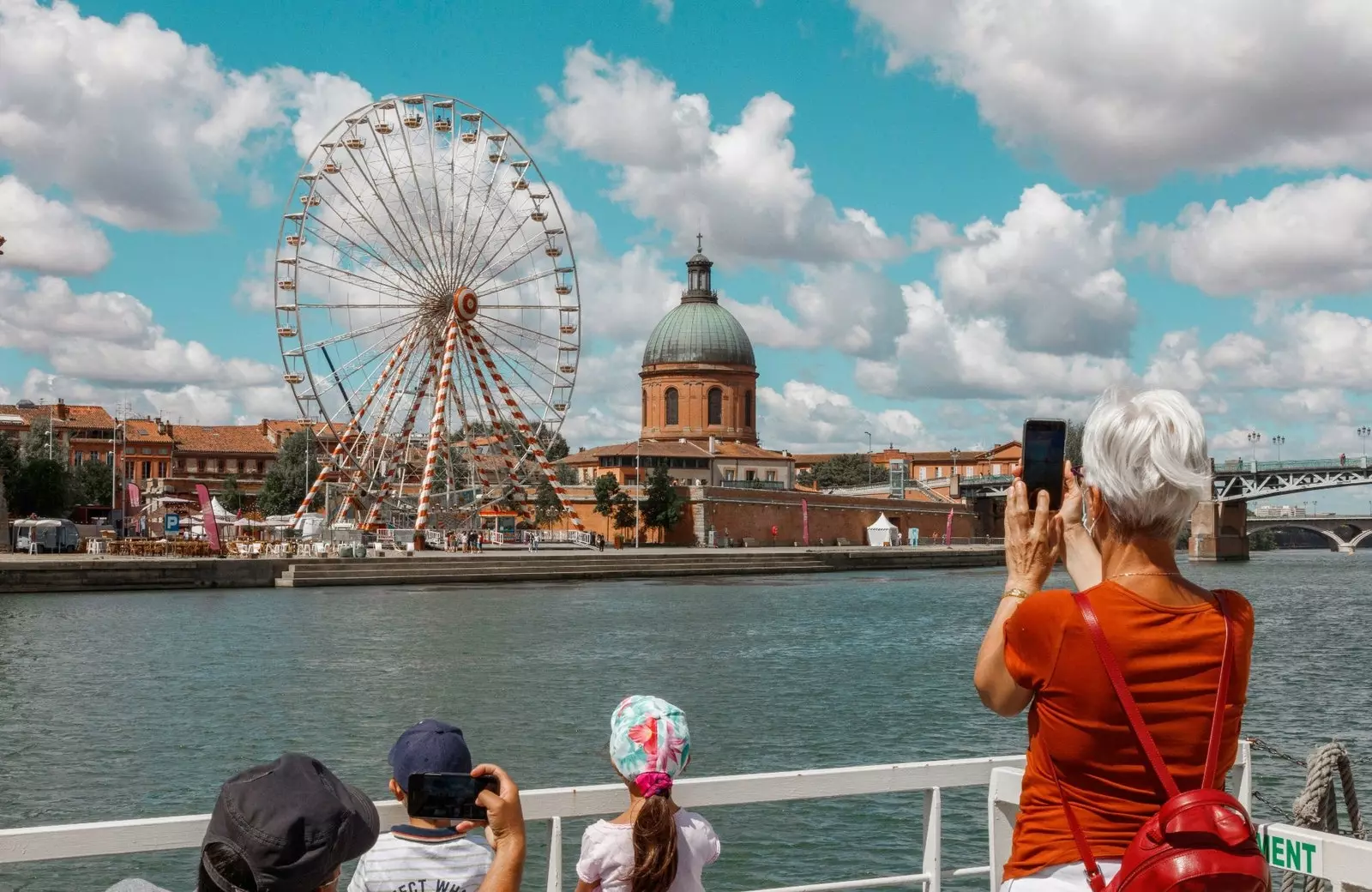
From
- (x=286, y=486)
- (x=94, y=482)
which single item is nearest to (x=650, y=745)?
(x=286, y=486)

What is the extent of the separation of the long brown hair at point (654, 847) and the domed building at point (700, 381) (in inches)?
3849

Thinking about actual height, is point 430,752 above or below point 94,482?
below

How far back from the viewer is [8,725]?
19453 mm

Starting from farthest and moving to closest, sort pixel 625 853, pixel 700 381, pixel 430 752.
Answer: pixel 700 381 → pixel 625 853 → pixel 430 752

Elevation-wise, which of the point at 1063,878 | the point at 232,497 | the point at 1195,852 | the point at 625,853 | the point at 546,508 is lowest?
the point at 625,853

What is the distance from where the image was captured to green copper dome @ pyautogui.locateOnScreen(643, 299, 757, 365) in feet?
340

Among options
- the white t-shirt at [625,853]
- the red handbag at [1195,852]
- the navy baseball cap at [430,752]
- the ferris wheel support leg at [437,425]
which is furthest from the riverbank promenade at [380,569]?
the red handbag at [1195,852]

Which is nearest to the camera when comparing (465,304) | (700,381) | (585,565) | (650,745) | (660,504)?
(650,745)

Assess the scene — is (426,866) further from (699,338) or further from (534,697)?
(699,338)

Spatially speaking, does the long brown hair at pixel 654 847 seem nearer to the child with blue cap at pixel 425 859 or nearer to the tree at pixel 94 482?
the child with blue cap at pixel 425 859

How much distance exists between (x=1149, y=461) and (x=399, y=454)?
186ft

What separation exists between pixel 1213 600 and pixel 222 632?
104 feet

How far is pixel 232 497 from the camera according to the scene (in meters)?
94.7

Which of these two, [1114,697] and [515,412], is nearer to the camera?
[1114,697]
